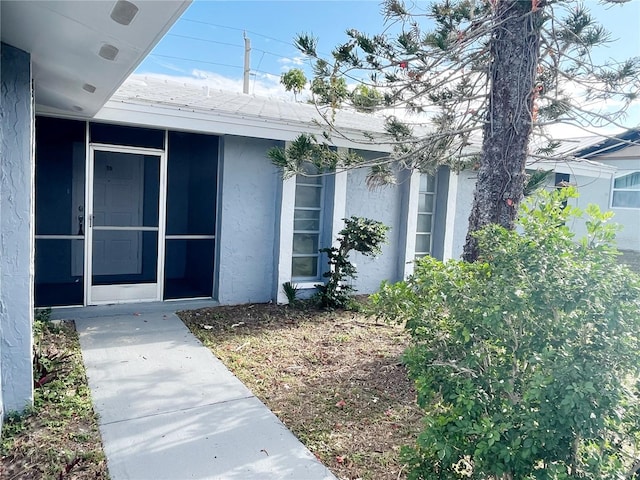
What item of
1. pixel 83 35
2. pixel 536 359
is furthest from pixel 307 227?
pixel 536 359

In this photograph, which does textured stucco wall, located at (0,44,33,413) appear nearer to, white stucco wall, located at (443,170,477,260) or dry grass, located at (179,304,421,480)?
dry grass, located at (179,304,421,480)

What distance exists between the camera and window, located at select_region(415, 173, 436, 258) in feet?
30.4

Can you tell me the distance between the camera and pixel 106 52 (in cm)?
342

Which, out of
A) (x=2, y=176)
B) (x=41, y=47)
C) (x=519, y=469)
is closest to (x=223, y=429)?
(x=519, y=469)

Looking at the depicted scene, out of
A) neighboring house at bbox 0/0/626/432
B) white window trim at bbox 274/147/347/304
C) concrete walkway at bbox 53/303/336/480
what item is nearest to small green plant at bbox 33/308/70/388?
concrete walkway at bbox 53/303/336/480

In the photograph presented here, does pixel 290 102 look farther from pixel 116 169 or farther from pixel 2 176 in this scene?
pixel 2 176

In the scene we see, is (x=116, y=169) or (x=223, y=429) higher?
(x=116, y=169)

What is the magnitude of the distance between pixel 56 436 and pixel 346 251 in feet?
15.9

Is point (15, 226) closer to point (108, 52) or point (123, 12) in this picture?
point (108, 52)

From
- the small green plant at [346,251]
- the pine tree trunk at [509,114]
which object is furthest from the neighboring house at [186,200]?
the pine tree trunk at [509,114]

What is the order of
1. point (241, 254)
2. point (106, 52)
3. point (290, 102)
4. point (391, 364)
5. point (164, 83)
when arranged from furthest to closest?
point (290, 102) → point (164, 83) → point (241, 254) → point (391, 364) → point (106, 52)

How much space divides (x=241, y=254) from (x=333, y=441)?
14.4 ft

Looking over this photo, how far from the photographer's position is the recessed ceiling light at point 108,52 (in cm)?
330

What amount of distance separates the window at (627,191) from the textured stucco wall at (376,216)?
13047 mm
